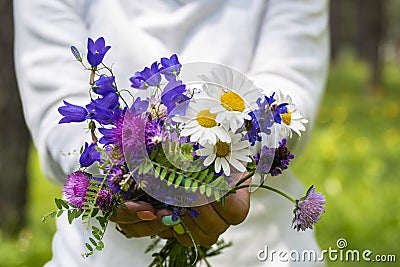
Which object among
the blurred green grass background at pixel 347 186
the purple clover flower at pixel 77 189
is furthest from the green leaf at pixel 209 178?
the blurred green grass background at pixel 347 186

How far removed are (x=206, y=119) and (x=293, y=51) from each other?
65cm

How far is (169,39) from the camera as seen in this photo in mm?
1968

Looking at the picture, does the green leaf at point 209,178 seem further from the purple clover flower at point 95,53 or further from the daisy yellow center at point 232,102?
the purple clover flower at point 95,53

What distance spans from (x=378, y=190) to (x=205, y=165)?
479 centimetres

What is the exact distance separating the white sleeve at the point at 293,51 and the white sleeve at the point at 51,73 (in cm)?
42

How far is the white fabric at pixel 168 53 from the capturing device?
6.10ft

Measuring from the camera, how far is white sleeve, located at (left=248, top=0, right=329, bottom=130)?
1.91 m

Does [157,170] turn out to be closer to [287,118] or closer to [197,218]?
[197,218]

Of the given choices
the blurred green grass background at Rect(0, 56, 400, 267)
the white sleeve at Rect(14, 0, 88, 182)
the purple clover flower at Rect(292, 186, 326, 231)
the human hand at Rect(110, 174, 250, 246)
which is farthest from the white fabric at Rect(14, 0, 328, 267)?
the blurred green grass background at Rect(0, 56, 400, 267)

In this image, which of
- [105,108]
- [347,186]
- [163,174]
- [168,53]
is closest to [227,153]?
[163,174]

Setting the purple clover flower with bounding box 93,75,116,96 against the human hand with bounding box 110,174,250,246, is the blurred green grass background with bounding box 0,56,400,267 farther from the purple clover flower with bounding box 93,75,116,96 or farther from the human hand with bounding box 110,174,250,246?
the purple clover flower with bounding box 93,75,116,96

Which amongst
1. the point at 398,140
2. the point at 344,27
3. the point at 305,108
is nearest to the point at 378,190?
the point at 398,140

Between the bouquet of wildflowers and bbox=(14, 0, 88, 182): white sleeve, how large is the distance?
Result: 1.18 ft

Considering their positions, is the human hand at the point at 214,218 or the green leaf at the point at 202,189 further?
the human hand at the point at 214,218
